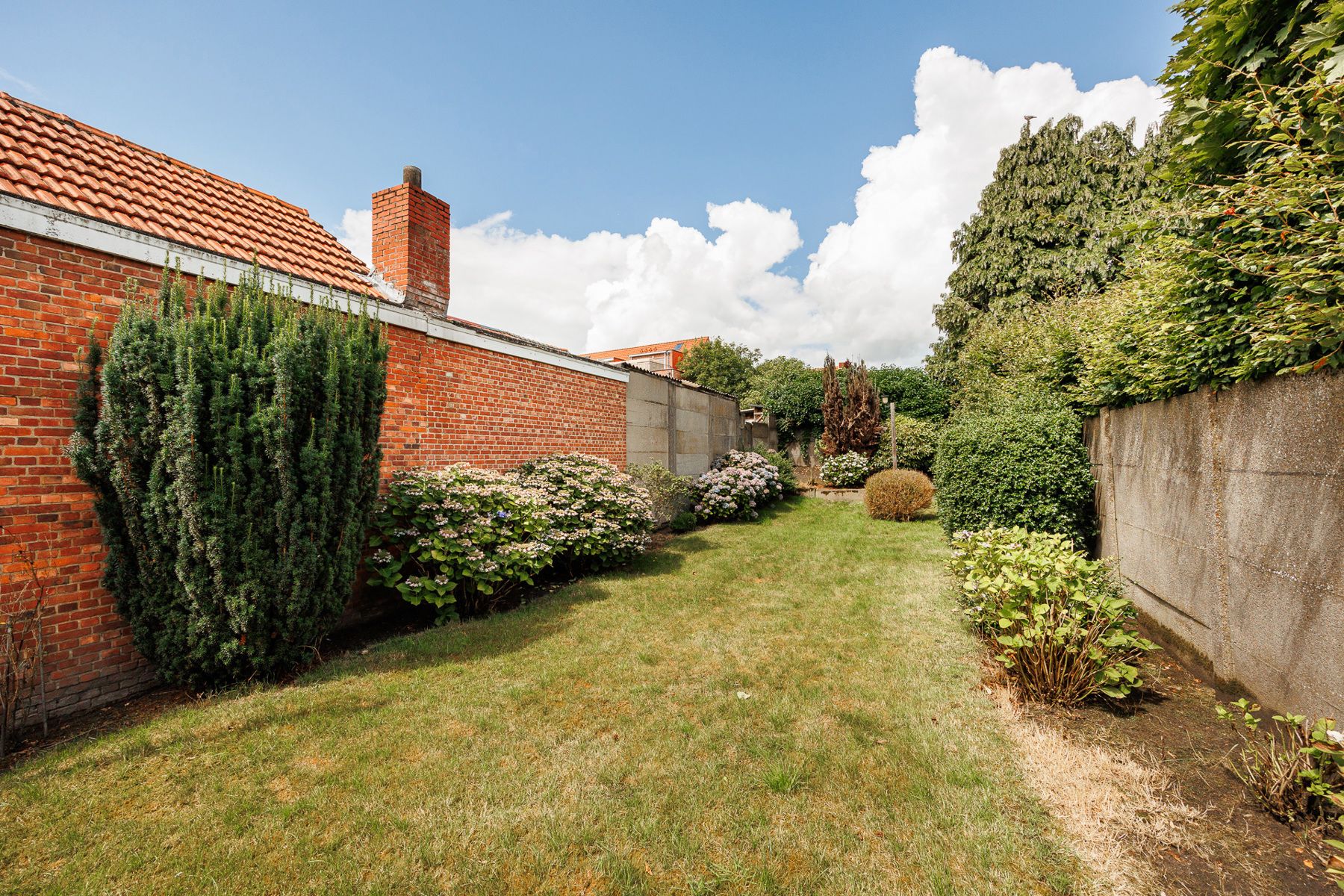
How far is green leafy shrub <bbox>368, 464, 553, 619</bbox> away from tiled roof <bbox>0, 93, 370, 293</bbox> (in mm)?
2341

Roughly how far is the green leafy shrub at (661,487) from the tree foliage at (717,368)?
22812 mm

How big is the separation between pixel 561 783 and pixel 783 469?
11968mm

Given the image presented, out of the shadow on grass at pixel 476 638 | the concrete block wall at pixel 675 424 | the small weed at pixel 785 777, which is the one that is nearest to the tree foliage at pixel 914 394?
the concrete block wall at pixel 675 424

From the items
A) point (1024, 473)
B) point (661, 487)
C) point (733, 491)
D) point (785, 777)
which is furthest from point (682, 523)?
point (785, 777)

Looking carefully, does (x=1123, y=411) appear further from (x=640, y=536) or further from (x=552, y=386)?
(x=552, y=386)

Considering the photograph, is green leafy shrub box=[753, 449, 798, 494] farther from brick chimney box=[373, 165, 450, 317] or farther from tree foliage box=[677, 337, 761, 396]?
tree foliage box=[677, 337, 761, 396]

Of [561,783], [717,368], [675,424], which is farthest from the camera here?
[717,368]

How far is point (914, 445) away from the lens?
14.9 metres

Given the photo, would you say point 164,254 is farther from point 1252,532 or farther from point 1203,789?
point 1252,532

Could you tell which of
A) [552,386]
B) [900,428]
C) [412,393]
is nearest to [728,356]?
[900,428]

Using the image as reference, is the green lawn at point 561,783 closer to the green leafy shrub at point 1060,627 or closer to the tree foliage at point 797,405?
the green leafy shrub at point 1060,627

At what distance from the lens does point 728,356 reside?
3419 centimetres

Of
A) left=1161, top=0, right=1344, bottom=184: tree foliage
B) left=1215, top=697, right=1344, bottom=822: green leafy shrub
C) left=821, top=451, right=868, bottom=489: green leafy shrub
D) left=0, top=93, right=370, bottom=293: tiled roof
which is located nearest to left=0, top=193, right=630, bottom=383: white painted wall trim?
left=0, top=93, right=370, bottom=293: tiled roof

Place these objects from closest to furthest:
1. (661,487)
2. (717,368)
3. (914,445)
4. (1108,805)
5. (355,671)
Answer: (1108,805) < (355,671) < (661,487) < (914,445) < (717,368)
